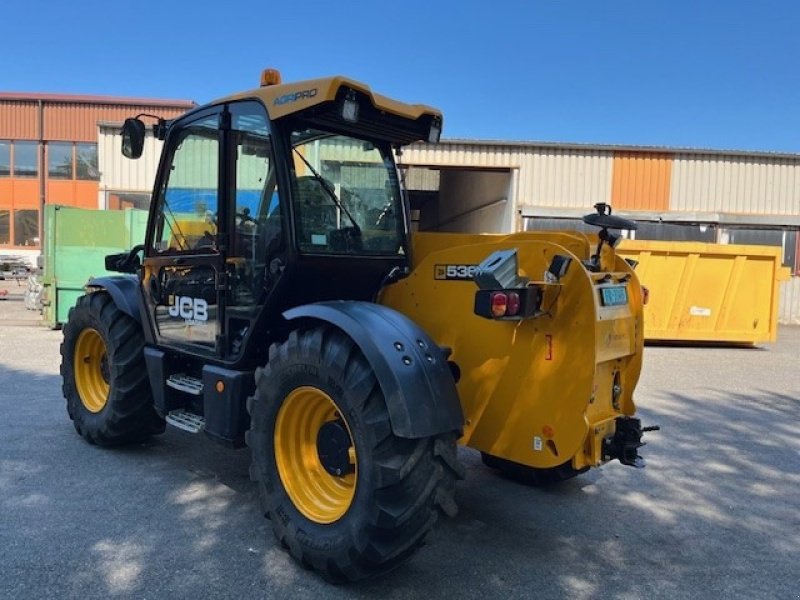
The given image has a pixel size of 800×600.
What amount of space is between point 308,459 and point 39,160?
89.8 feet

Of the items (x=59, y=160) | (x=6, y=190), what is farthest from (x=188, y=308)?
(x=6, y=190)

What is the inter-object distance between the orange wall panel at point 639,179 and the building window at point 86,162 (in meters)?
20.1

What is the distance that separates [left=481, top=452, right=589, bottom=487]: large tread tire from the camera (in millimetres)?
4238

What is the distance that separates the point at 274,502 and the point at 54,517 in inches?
54.9

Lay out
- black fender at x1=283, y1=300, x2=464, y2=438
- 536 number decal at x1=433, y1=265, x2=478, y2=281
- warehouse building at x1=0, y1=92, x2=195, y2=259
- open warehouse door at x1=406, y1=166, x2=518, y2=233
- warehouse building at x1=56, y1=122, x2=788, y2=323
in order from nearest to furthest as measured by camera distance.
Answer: black fender at x1=283, y1=300, x2=464, y2=438 → 536 number decal at x1=433, y1=265, x2=478, y2=281 → warehouse building at x1=56, y1=122, x2=788, y2=323 → open warehouse door at x1=406, y1=166, x2=518, y2=233 → warehouse building at x1=0, y1=92, x2=195, y2=259

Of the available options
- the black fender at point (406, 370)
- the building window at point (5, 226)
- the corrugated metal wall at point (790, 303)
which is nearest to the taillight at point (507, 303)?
the black fender at point (406, 370)

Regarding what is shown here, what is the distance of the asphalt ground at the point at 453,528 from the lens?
306cm

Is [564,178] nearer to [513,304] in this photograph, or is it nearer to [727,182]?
[727,182]

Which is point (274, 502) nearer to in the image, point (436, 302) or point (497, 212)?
point (436, 302)

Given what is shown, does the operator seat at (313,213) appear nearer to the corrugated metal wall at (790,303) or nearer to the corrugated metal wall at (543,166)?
the corrugated metal wall at (543,166)

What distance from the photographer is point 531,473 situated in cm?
441

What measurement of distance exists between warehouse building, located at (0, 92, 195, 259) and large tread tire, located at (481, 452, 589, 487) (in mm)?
25444

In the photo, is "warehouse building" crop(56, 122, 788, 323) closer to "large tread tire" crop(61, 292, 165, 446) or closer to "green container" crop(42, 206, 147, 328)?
"green container" crop(42, 206, 147, 328)

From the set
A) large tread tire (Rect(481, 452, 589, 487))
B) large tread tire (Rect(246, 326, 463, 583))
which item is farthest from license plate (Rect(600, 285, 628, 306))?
large tread tire (Rect(481, 452, 589, 487))
